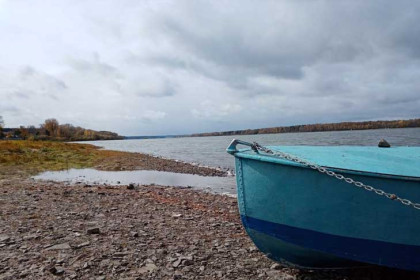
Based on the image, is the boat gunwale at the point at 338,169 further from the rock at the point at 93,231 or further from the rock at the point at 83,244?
the rock at the point at 93,231

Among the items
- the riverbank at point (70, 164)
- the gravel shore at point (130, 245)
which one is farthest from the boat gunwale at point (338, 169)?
the riverbank at point (70, 164)

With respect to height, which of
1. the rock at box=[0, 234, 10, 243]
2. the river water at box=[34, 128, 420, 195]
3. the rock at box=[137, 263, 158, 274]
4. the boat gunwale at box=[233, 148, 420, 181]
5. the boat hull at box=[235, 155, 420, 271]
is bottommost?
the river water at box=[34, 128, 420, 195]

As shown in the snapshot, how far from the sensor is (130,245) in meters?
6.48

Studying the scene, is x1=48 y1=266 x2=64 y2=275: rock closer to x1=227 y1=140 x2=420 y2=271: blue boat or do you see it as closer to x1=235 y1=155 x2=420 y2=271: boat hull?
x1=227 y1=140 x2=420 y2=271: blue boat

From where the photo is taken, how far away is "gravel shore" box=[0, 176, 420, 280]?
17.5 ft

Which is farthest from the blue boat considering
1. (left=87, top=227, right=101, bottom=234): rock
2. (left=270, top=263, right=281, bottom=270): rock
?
(left=87, top=227, right=101, bottom=234): rock

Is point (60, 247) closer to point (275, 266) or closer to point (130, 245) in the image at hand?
point (130, 245)

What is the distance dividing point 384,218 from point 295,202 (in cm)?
125

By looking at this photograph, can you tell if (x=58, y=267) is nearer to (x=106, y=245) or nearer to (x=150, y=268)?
(x=106, y=245)

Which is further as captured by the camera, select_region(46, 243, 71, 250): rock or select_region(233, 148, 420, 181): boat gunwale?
select_region(46, 243, 71, 250): rock

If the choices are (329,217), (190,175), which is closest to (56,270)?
(329,217)

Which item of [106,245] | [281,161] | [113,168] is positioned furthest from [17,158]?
[281,161]

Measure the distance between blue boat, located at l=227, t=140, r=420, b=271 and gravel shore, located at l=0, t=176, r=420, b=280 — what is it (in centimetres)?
85

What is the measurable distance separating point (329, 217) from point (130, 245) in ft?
13.7
